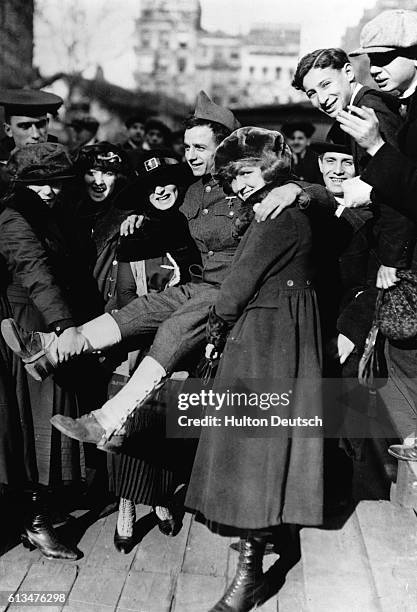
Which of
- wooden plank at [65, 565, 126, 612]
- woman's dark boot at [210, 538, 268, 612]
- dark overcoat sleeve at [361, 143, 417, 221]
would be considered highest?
dark overcoat sleeve at [361, 143, 417, 221]

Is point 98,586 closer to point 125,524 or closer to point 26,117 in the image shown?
point 125,524

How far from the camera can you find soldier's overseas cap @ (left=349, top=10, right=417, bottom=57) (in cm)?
278

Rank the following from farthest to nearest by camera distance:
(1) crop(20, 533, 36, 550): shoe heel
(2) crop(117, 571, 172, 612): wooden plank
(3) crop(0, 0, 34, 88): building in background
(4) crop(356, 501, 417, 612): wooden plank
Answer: (3) crop(0, 0, 34, 88): building in background → (1) crop(20, 533, 36, 550): shoe heel → (2) crop(117, 571, 172, 612): wooden plank → (4) crop(356, 501, 417, 612): wooden plank

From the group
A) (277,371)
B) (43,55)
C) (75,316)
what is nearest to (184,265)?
(75,316)

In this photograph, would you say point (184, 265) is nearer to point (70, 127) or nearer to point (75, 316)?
point (75, 316)

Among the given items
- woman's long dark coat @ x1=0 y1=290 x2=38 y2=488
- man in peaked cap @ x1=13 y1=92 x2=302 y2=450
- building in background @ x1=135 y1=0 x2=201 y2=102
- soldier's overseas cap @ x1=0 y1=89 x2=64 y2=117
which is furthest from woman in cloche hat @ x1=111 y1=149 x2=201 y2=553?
building in background @ x1=135 y1=0 x2=201 y2=102

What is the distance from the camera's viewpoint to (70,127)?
25.9ft

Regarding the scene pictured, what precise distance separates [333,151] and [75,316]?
73.4 inches

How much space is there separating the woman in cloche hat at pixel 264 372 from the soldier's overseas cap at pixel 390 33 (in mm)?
563

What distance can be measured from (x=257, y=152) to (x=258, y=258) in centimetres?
48

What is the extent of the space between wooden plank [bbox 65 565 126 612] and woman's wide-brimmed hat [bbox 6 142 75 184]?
207 centimetres

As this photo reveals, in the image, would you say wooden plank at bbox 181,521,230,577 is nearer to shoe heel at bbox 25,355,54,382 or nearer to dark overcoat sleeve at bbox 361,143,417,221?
shoe heel at bbox 25,355,54,382

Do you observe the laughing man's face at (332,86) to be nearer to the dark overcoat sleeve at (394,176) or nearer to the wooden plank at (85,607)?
the dark overcoat sleeve at (394,176)

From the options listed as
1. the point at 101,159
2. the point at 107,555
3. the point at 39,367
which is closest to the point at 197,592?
the point at 107,555
